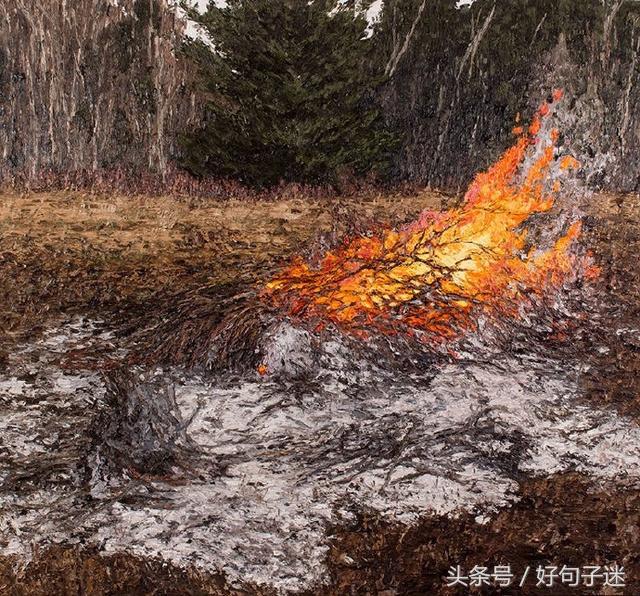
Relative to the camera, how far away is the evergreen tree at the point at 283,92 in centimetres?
1108

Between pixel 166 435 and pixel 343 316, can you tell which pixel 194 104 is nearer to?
pixel 343 316

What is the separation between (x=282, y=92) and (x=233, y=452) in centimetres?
779

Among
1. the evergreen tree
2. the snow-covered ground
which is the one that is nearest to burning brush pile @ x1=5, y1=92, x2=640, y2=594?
the snow-covered ground

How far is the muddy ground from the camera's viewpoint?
136 inches

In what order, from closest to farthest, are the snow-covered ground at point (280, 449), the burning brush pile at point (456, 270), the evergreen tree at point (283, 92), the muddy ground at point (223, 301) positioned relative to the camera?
1. the muddy ground at point (223, 301)
2. the snow-covered ground at point (280, 449)
3. the burning brush pile at point (456, 270)
4. the evergreen tree at point (283, 92)

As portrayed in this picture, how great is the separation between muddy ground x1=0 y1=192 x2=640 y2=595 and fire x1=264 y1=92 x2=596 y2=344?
56 centimetres

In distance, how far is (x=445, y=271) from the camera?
6.06 metres

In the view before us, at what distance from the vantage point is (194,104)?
13.8 m

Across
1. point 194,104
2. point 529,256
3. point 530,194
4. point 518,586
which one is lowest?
point 518,586

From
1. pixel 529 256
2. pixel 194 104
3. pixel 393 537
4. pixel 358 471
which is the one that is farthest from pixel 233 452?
pixel 194 104

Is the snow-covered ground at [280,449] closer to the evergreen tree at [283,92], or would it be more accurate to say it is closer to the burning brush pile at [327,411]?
the burning brush pile at [327,411]

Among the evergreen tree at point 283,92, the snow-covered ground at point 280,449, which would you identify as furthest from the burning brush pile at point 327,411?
the evergreen tree at point 283,92

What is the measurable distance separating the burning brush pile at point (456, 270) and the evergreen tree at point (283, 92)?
4.73 meters

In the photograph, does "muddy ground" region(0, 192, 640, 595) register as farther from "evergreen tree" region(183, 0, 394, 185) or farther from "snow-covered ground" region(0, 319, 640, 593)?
"evergreen tree" region(183, 0, 394, 185)
